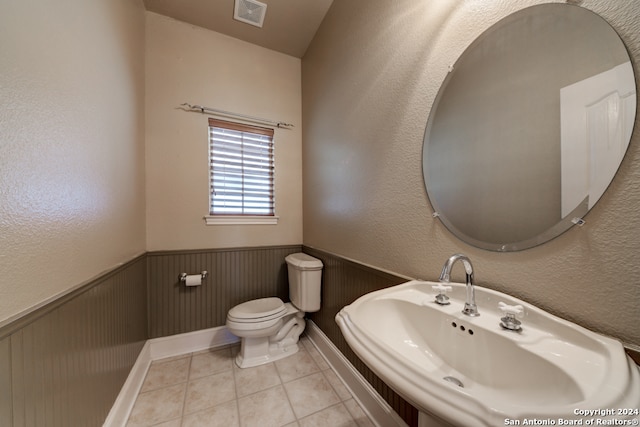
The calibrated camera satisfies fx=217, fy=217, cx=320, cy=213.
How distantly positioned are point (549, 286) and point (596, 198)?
264mm

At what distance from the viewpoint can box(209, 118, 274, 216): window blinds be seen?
1.94 m

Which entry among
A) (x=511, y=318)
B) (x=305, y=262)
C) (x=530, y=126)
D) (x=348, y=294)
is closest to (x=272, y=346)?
(x=305, y=262)

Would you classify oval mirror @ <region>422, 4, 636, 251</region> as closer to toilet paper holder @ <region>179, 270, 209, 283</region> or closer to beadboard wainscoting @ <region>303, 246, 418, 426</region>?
beadboard wainscoting @ <region>303, 246, 418, 426</region>

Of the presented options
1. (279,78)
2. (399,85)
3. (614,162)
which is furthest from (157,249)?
(614,162)

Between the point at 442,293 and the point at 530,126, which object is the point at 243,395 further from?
the point at 530,126

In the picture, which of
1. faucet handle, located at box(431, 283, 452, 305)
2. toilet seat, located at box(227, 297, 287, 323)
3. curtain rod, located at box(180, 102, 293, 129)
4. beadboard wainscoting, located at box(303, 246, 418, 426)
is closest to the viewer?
faucet handle, located at box(431, 283, 452, 305)

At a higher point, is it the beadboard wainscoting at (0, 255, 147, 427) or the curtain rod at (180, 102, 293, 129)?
the curtain rod at (180, 102, 293, 129)

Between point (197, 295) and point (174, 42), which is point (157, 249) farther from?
point (174, 42)

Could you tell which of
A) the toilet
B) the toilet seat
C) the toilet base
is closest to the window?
the toilet

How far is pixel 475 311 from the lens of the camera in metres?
0.71

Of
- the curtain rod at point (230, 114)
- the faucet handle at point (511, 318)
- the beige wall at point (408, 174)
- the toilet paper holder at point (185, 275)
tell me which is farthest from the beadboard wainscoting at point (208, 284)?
the faucet handle at point (511, 318)

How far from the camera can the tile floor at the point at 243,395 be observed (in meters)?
→ 1.20

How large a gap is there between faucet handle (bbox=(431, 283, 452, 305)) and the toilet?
1047mm

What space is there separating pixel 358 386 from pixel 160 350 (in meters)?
1.58
